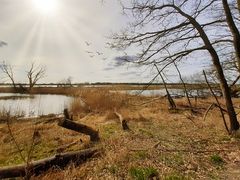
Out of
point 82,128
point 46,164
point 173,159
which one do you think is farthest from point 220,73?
point 46,164

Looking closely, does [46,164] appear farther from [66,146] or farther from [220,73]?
[220,73]

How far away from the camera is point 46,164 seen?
22.2ft

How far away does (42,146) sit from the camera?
9.52 metres

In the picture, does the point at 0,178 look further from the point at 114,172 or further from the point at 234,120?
the point at 234,120

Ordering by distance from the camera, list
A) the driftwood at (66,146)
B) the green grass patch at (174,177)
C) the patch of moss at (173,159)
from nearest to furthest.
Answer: the green grass patch at (174,177)
the patch of moss at (173,159)
the driftwood at (66,146)

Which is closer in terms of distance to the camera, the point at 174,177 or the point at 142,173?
the point at 174,177

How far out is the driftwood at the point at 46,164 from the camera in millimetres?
6340

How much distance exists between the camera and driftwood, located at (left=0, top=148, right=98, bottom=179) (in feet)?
20.8

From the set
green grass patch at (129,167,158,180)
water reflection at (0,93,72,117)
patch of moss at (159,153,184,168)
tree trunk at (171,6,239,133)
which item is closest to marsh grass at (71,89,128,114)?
water reflection at (0,93,72,117)

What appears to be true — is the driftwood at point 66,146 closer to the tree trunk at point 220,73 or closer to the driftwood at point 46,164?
the driftwood at point 46,164

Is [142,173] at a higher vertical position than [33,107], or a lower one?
lower

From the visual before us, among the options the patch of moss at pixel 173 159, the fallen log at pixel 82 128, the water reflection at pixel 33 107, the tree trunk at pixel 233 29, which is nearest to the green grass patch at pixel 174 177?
the patch of moss at pixel 173 159

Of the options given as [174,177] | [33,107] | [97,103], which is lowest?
[174,177]

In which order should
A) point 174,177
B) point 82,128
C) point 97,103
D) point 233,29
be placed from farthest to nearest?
point 97,103 < point 233,29 < point 82,128 < point 174,177
